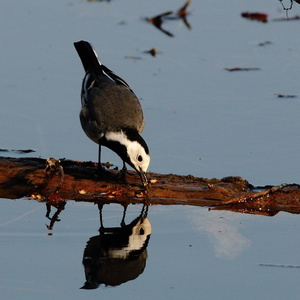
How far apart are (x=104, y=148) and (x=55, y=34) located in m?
4.45

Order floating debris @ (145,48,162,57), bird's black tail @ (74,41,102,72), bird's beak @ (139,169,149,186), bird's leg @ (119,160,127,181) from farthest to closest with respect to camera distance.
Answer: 1. floating debris @ (145,48,162,57)
2. bird's black tail @ (74,41,102,72)
3. bird's leg @ (119,160,127,181)
4. bird's beak @ (139,169,149,186)

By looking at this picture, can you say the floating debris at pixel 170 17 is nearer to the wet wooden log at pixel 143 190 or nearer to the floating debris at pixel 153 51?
the floating debris at pixel 153 51

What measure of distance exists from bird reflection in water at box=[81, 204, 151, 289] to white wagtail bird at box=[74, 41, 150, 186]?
91cm

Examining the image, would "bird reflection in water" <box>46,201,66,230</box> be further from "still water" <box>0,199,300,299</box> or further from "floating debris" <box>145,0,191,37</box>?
"floating debris" <box>145,0,191,37</box>

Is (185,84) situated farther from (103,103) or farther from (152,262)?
(152,262)

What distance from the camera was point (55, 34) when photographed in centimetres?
1373

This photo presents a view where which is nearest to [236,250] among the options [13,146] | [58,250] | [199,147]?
[58,250]

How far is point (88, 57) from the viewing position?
10.4m

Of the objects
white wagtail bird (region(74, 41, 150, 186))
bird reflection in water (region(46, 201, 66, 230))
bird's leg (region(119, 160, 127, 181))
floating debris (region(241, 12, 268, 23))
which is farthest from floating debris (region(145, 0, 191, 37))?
bird reflection in water (region(46, 201, 66, 230))

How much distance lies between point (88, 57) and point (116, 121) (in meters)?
1.59

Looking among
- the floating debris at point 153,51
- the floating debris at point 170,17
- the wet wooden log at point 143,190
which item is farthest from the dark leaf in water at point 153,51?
the wet wooden log at point 143,190

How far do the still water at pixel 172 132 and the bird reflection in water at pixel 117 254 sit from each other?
0.11ft

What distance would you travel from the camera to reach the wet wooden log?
26.9ft

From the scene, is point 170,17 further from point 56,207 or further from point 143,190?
point 56,207
